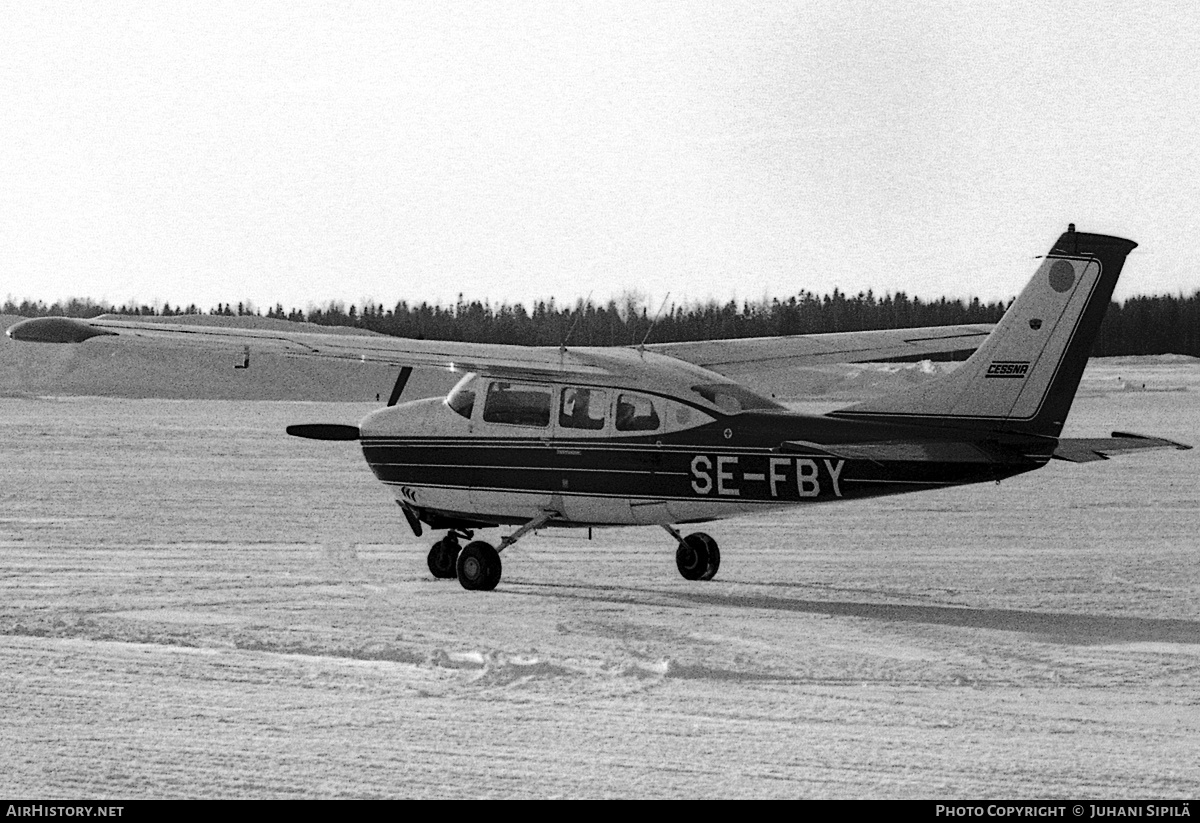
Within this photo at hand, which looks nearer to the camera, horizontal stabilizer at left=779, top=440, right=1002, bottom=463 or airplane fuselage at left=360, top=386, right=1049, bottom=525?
horizontal stabilizer at left=779, top=440, right=1002, bottom=463

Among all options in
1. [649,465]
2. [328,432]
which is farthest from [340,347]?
[649,465]

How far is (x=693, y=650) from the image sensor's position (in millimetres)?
11062

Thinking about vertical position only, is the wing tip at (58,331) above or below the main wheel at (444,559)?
above

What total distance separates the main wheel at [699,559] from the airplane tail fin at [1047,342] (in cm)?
308

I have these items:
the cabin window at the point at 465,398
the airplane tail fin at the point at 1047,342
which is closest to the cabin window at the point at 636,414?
the cabin window at the point at 465,398

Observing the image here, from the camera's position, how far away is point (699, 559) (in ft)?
48.4

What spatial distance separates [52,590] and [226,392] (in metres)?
59.4

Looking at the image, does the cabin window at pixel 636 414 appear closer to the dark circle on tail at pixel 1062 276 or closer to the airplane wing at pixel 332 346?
the airplane wing at pixel 332 346

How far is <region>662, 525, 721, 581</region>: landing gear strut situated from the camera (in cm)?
1474

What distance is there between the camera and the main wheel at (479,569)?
1425 centimetres

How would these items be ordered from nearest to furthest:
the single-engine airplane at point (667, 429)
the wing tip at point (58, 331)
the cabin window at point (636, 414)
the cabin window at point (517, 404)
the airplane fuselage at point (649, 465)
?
1. the single-engine airplane at point (667, 429)
2. the airplane fuselage at point (649, 465)
3. the wing tip at point (58, 331)
4. the cabin window at point (636, 414)
5. the cabin window at point (517, 404)

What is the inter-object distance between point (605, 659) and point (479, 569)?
3702 millimetres

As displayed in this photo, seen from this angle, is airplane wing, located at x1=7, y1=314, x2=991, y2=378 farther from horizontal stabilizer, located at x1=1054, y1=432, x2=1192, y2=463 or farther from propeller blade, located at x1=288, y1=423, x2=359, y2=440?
horizontal stabilizer, located at x1=1054, y1=432, x2=1192, y2=463

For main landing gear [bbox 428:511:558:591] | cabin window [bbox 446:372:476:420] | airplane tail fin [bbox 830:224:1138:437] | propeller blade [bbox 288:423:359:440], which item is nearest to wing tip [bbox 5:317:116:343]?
propeller blade [bbox 288:423:359:440]
